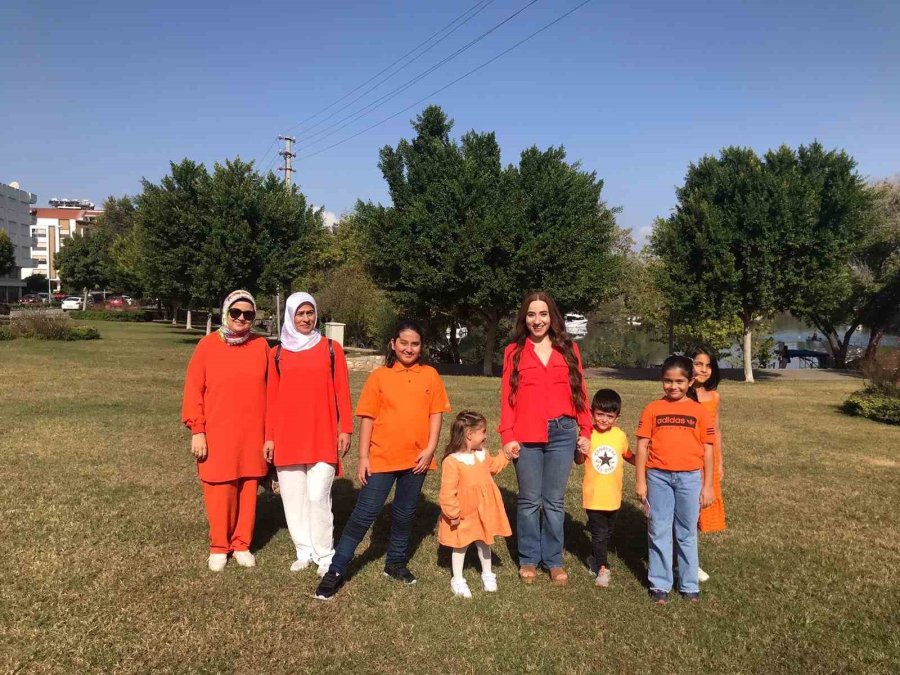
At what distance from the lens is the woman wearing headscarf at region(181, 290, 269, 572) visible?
4.34m

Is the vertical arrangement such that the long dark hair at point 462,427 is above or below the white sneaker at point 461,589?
above

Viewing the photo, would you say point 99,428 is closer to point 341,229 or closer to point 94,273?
point 341,229

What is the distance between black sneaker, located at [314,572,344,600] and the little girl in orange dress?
748 millimetres

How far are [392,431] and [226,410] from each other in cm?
121

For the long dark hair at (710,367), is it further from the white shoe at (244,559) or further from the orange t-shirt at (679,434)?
the white shoe at (244,559)

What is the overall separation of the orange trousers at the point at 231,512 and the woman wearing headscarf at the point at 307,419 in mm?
318

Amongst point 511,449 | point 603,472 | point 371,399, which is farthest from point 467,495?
point 603,472

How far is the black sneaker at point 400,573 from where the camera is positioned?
14.4ft

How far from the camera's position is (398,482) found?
430 cm

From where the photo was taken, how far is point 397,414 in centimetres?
413

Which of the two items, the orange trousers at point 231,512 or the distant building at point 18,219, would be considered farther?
the distant building at point 18,219

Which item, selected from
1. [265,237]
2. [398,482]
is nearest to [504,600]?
[398,482]

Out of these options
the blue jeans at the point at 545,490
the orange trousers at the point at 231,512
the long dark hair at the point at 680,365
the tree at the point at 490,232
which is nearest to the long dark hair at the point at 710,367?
the long dark hair at the point at 680,365

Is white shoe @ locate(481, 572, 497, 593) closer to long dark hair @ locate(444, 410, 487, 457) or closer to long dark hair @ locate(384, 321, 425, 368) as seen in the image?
long dark hair @ locate(444, 410, 487, 457)
